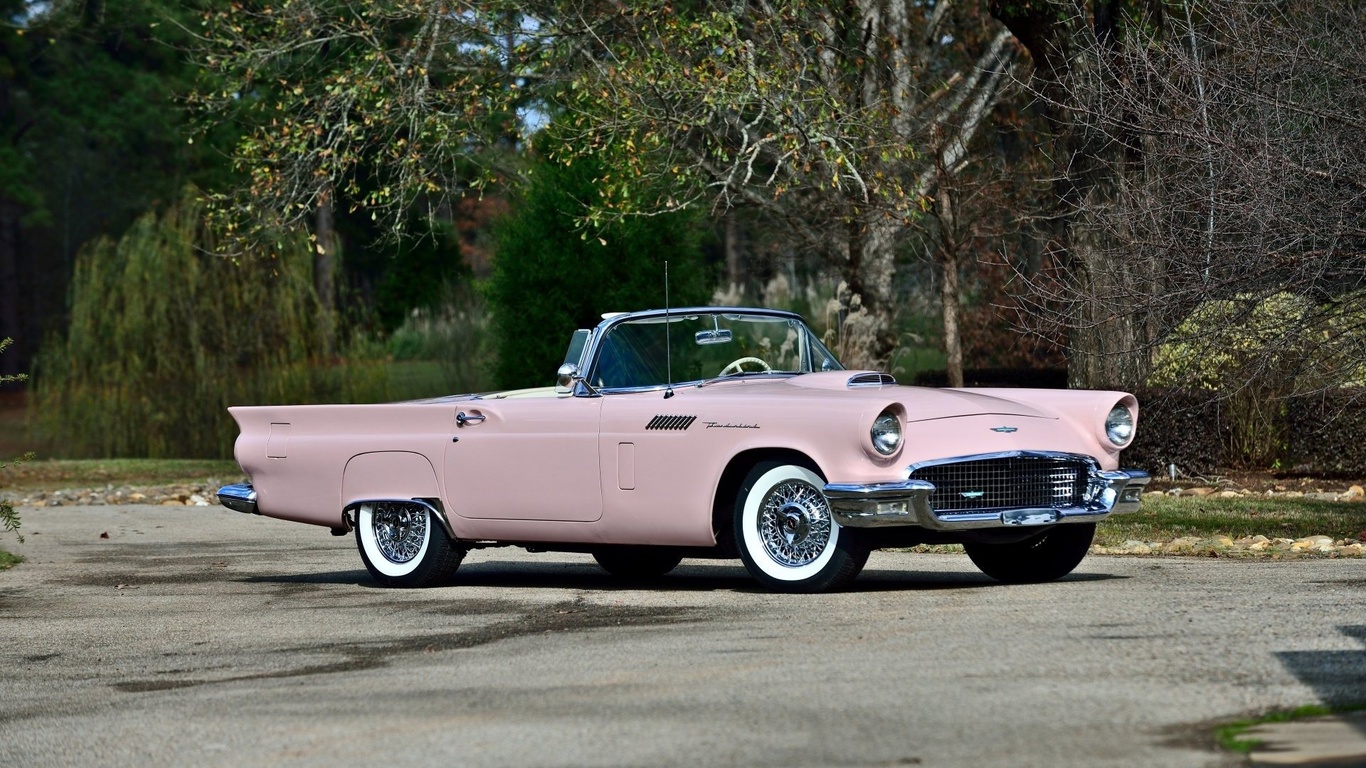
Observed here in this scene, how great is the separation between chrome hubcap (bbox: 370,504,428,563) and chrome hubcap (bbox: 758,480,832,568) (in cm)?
233

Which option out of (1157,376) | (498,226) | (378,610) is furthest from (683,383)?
(498,226)

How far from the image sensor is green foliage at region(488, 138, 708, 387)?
23.0 metres

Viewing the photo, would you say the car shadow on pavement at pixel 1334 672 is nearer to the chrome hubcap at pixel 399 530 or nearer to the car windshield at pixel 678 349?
the car windshield at pixel 678 349

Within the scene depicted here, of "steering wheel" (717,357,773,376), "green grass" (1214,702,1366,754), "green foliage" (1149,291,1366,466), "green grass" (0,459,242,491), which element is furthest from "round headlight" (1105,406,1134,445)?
"green grass" (0,459,242,491)

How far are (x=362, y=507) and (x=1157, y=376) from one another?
30.6 ft

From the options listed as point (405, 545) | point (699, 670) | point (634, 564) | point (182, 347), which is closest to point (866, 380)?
point (634, 564)

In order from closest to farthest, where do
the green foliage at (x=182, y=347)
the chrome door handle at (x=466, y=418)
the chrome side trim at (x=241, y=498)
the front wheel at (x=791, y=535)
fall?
the front wheel at (x=791, y=535)
the chrome door handle at (x=466, y=418)
the chrome side trim at (x=241, y=498)
the green foliage at (x=182, y=347)

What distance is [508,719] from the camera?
5.85 m

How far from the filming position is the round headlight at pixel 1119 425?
9.52 metres

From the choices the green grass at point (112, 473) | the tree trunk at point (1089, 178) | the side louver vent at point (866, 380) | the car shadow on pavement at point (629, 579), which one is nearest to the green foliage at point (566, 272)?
the green grass at point (112, 473)

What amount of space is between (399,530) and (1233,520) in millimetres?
6268

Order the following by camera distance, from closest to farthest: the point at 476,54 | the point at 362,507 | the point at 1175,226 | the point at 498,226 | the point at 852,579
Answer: the point at 852,579
the point at 362,507
the point at 1175,226
the point at 476,54
the point at 498,226

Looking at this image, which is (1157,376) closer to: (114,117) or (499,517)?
(499,517)

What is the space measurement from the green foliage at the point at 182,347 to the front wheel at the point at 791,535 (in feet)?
54.4
